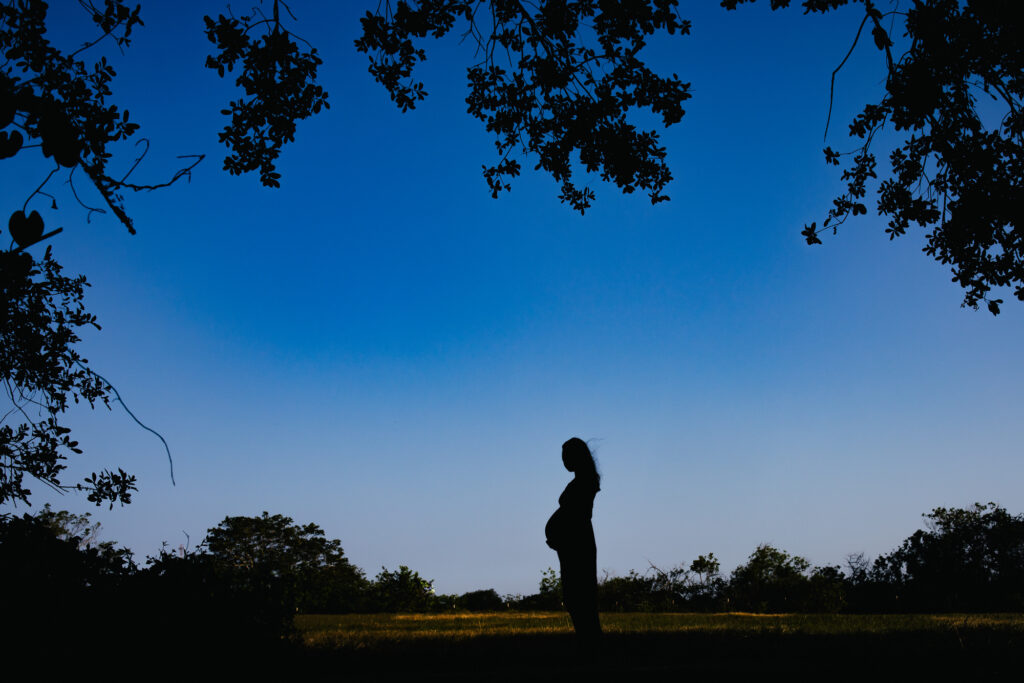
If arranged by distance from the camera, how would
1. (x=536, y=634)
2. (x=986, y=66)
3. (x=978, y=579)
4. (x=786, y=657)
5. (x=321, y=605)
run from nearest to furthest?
(x=786, y=657) < (x=986, y=66) < (x=536, y=634) < (x=321, y=605) < (x=978, y=579)

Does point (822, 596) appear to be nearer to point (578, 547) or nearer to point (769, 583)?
point (769, 583)

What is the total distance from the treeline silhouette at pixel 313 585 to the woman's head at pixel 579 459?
3.69 m

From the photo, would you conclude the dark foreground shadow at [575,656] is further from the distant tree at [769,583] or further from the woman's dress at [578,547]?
the distant tree at [769,583]

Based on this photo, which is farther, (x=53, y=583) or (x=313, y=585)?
(x=313, y=585)

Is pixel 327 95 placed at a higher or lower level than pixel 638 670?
higher

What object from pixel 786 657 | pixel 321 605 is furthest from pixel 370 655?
pixel 321 605

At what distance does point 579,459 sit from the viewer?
7699 mm

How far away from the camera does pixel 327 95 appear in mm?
7777

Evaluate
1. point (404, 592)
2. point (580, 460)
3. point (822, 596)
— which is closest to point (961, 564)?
point (822, 596)

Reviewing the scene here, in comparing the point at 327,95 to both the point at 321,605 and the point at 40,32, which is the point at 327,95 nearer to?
the point at 40,32

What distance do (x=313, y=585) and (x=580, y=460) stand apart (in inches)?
1017

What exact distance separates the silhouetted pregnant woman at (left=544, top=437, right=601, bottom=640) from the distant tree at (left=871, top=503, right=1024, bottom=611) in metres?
29.7

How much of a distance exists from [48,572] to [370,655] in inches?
153

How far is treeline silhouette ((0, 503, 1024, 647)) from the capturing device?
5.34 metres
